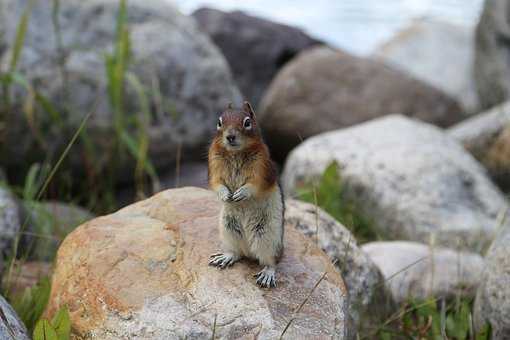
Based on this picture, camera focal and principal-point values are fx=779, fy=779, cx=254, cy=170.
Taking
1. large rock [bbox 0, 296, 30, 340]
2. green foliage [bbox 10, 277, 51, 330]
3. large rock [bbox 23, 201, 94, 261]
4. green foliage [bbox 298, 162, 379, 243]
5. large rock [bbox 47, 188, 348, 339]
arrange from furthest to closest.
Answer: green foliage [bbox 298, 162, 379, 243], large rock [bbox 23, 201, 94, 261], green foliage [bbox 10, 277, 51, 330], large rock [bbox 47, 188, 348, 339], large rock [bbox 0, 296, 30, 340]

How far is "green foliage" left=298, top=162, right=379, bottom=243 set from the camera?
698cm

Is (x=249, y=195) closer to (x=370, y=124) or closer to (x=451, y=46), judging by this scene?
(x=370, y=124)

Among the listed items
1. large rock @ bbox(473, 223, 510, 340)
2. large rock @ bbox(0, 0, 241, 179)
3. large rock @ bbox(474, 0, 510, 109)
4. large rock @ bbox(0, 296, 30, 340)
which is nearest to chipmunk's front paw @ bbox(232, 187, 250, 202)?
large rock @ bbox(0, 296, 30, 340)

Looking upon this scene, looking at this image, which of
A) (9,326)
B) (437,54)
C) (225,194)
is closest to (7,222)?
(9,326)

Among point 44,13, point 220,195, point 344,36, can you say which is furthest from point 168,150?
point 344,36

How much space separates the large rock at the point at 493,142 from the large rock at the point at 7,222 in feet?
18.7

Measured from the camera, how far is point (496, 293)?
5.02 meters

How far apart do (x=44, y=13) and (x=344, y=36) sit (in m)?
10.5

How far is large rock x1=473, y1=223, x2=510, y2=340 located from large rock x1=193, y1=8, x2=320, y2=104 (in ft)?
24.9

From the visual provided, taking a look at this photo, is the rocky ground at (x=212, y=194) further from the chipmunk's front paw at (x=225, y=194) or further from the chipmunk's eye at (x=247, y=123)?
the chipmunk's eye at (x=247, y=123)

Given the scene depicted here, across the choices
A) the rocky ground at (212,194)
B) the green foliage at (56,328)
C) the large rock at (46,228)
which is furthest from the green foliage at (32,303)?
the large rock at (46,228)

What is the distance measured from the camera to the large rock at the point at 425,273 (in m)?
6.08

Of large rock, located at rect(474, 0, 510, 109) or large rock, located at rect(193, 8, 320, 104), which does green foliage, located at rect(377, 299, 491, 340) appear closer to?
large rock, located at rect(193, 8, 320, 104)

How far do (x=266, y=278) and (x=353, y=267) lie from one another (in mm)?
1313
